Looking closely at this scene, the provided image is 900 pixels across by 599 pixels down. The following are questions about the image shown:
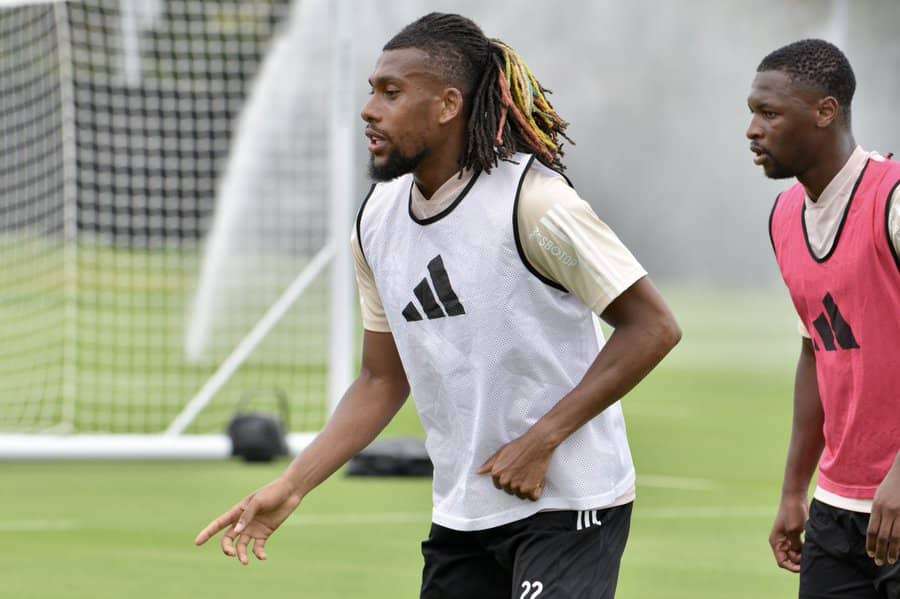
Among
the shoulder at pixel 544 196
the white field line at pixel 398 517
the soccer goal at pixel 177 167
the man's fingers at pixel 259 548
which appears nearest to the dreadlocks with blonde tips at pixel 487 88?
the shoulder at pixel 544 196

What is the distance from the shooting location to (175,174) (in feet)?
44.1

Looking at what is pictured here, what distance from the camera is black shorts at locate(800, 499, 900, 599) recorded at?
4379mm

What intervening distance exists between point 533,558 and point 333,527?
5.38 m

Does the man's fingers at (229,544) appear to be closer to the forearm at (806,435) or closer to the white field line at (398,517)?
the forearm at (806,435)

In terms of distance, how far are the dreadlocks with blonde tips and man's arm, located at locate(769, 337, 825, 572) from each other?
1078 millimetres

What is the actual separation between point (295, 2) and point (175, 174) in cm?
169

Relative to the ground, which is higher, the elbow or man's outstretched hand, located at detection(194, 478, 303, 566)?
the elbow

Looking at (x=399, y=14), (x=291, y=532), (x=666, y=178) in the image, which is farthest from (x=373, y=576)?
(x=666, y=178)

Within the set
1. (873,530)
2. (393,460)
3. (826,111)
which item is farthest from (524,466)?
(393,460)

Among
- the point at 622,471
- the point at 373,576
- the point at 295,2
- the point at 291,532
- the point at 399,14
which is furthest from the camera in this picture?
the point at 399,14

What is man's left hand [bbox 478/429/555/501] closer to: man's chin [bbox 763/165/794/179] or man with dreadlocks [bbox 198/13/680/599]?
man with dreadlocks [bbox 198/13/680/599]

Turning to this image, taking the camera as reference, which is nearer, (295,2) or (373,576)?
(373,576)

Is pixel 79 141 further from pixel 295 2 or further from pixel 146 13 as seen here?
pixel 295 2

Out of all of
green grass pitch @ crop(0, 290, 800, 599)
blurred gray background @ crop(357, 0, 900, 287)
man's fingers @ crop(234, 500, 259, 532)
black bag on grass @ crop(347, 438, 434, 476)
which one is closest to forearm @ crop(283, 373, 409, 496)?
man's fingers @ crop(234, 500, 259, 532)
